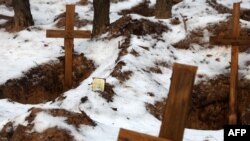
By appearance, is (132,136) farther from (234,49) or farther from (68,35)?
(68,35)

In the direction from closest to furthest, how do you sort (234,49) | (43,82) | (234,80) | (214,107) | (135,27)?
1. (234,80)
2. (234,49)
3. (214,107)
4. (43,82)
5. (135,27)

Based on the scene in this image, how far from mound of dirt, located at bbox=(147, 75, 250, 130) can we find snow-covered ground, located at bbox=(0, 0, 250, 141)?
0.61m

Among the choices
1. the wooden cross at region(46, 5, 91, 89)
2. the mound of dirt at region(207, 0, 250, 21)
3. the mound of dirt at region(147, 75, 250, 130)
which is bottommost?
the mound of dirt at region(147, 75, 250, 130)

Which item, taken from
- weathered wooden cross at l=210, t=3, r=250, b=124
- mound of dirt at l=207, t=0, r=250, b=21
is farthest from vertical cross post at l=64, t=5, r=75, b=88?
mound of dirt at l=207, t=0, r=250, b=21

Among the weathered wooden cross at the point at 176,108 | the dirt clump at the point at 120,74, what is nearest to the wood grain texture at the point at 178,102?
the weathered wooden cross at the point at 176,108

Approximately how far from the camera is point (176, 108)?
2.97 m

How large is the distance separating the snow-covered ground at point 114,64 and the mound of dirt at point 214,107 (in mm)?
607

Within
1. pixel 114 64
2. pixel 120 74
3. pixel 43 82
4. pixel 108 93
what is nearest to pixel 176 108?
pixel 108 93

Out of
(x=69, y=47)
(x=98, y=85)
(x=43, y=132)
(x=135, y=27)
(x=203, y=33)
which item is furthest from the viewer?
(x=203, y=33)

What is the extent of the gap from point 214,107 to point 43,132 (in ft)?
17.9

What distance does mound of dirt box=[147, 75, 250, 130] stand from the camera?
30.5 feet

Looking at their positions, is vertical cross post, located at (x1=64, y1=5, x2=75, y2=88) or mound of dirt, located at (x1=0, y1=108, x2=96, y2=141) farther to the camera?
vertical cross post, located at (x1=64, y1=5, x2=75, y2=88)

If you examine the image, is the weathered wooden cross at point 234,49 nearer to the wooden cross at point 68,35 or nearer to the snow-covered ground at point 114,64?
the snow-covered ground at point 114,64

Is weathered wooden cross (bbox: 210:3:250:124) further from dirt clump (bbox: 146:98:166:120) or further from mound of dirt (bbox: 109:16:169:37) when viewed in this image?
mound of dirt (bbox: 109:16:169:37)
